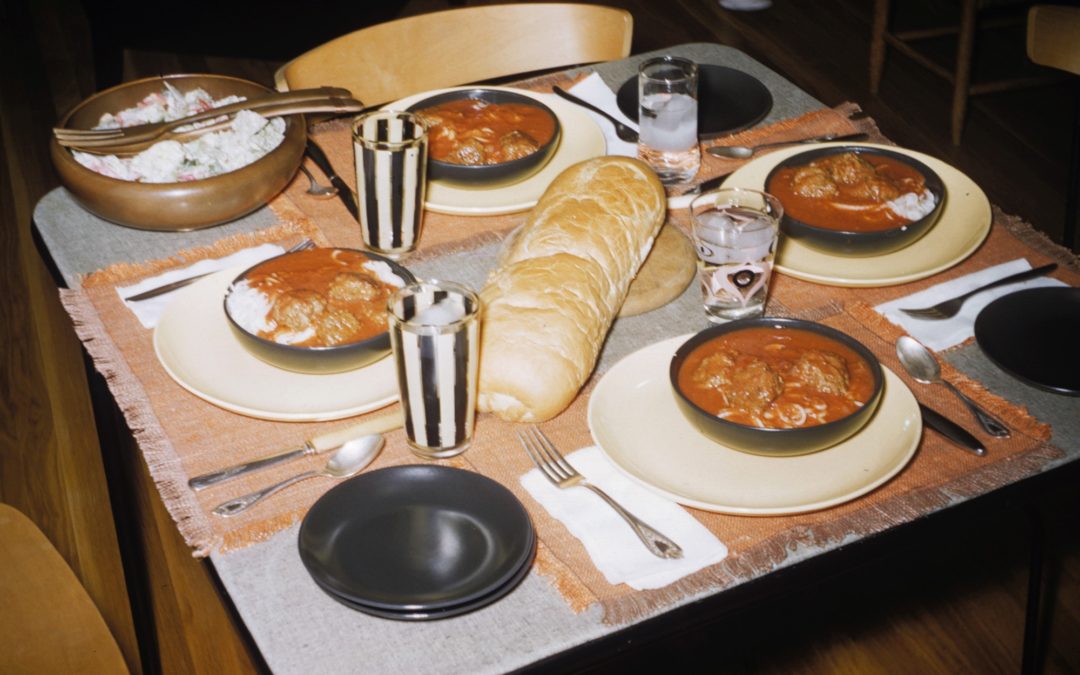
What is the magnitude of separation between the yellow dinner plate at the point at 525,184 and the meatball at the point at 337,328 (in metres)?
0.41

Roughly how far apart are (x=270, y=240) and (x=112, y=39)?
174cm

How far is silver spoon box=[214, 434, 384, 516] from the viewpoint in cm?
111

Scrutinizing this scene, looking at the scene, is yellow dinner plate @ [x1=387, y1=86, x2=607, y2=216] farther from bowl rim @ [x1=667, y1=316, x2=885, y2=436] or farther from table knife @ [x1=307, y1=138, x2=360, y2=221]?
bowl rim @ [x1=667, y1=316, x2=885, y2=436]

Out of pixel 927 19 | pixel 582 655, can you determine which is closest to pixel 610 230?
pixel 582 655

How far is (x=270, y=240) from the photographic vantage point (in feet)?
5.22

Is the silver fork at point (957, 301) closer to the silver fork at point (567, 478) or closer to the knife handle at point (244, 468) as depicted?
the silver fork at point (567, 478)

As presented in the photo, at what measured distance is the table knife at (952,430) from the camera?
116cm

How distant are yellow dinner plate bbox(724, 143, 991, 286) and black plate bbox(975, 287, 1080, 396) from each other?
0.11 meters

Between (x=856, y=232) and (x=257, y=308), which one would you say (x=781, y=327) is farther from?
(x=257, y=308)

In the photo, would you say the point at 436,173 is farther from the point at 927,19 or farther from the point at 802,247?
the point at 927,19

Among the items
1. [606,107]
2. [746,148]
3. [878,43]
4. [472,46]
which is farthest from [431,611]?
[878,43]

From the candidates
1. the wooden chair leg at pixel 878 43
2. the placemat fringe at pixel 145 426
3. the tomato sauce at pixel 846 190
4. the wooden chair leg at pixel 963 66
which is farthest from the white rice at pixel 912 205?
the wooden chair leg at pixel 878 43

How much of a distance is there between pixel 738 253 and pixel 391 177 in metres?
0.46

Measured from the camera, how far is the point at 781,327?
4.01 ft
